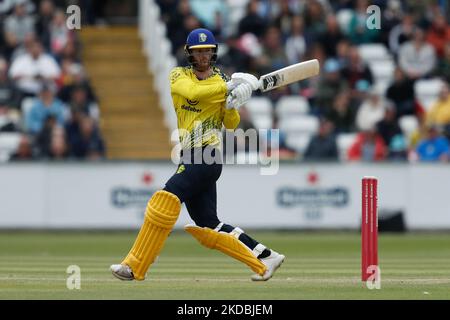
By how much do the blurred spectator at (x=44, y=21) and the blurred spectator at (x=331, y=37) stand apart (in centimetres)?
480

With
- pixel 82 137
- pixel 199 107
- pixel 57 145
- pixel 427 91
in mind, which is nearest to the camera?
pixel 199 107

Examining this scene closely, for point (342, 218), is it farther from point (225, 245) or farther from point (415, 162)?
point (225, 245)

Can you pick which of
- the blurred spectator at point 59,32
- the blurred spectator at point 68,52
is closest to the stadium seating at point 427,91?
the blurred spectator at point 68,52

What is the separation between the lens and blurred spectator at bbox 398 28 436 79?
23.9 m

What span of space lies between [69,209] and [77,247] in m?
3.35

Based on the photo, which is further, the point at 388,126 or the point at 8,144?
the point at 388,126

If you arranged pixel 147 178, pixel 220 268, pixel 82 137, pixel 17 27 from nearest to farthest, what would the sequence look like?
1. pixel 220 268
2. pixel 147 178
3. pixel 82 137
4. pixel 17 27

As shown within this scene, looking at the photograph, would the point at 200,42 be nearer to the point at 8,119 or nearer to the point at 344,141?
the point at 8,119

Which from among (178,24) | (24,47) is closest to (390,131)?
(178,24)

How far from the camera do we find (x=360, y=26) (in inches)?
960

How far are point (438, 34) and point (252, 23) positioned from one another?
11.4 ft

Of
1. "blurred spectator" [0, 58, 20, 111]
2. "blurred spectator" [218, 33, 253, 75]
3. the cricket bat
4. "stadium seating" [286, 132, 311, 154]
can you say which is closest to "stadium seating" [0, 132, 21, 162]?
"blurred spectator" [0, 58, 20, 111]

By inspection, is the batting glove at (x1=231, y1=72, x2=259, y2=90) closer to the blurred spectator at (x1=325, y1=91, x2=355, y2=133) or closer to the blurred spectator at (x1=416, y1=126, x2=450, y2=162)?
the blurred spectator at (x1=416, y1=126, x2=450, y2=162)

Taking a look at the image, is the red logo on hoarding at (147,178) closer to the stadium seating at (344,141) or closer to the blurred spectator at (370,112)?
the stadium seating at (344,141)
